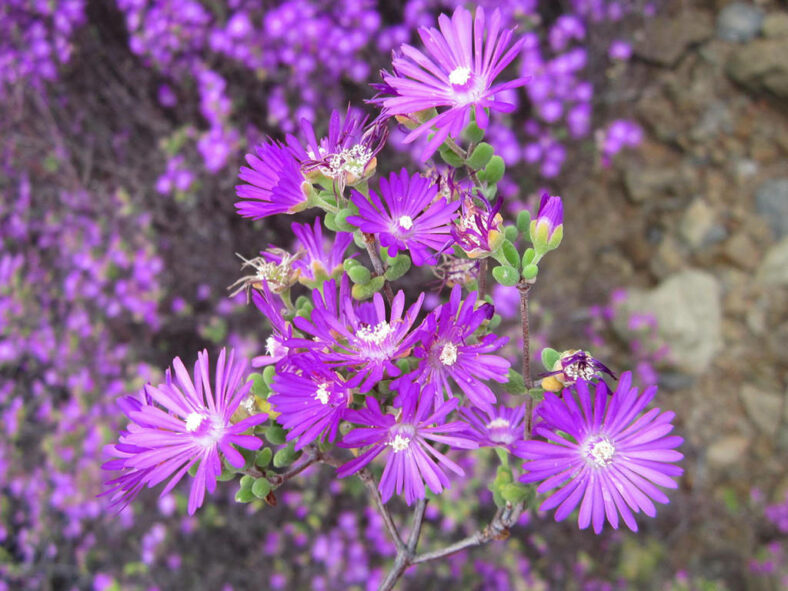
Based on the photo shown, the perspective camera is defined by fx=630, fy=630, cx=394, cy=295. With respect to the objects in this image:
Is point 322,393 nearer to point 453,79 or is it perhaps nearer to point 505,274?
point 505,274

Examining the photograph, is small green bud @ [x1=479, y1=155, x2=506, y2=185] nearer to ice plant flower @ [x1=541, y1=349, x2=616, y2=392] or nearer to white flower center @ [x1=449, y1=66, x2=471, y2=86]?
white flower center @ [x1=449, y1=66, x2=471, y2=86]

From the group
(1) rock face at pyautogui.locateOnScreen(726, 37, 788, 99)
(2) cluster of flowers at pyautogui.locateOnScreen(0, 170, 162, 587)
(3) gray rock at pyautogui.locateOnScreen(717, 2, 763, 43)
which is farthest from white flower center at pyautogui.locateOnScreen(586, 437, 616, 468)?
(3) gray rock at pyautogui.locateOnScreen(717, 2, 763, 43)

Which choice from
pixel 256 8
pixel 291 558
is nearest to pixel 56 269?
pixel 256 8

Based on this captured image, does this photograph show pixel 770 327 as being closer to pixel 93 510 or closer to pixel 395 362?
pixel 395 362

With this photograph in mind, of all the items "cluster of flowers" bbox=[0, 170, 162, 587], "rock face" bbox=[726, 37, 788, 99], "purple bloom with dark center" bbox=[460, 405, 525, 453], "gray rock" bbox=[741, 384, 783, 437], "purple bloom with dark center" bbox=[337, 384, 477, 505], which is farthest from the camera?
"rock face" bbox=[726, 37, 788, 99]

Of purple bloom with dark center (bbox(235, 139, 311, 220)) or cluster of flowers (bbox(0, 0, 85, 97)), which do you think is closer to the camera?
purple bloom with dark center (bbox(235, 139, 311, 220))

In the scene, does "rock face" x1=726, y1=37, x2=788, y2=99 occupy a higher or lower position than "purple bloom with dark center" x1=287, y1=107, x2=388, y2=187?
higher

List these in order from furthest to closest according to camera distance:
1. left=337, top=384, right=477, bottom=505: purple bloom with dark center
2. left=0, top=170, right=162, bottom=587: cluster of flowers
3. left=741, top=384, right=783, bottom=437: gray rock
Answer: left=741, top=384, right=783, bottom=437: gray rock, left=0, top=170, right=162, bottom=587: cluster of flowers, left=337, top=384, right=477, bottom=505: purple bloom with dark center
